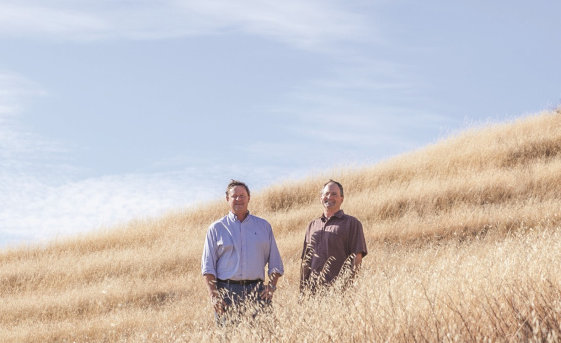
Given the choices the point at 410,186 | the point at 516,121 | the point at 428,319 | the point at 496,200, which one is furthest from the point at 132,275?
the point at 516,121

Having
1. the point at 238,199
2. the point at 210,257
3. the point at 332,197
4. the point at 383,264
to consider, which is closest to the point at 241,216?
the point at 238,199

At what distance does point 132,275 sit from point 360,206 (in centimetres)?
564

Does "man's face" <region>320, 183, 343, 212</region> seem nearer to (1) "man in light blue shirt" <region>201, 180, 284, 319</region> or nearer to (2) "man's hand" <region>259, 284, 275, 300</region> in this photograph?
(1) "man in light blue shirt" <region>201, 180, 284, 319</region>

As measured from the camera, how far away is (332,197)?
768 cm

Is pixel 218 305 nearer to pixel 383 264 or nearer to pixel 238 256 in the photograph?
pixel 238 256

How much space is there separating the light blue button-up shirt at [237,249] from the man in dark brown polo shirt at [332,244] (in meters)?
0.51

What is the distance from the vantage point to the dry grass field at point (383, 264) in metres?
5.66

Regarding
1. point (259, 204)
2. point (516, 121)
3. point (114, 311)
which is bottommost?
point (114, 311)

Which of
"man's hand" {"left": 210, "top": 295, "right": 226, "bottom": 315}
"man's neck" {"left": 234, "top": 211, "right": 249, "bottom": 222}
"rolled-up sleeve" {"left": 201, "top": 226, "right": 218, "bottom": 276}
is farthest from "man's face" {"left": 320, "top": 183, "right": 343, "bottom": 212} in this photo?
"man's hand" {"left": 210, "top": 295, "right": 226, "bottom": 315}

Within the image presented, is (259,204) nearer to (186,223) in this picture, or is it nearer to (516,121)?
(186,223)

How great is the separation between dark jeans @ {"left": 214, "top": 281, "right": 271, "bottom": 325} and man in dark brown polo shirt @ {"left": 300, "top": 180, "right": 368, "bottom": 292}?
25.5 inches

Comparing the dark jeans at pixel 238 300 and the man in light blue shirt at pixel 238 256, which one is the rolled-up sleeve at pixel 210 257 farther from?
the dark jeans at pixel 238 300

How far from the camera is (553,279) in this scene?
20.7 ft

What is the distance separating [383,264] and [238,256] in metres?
5.79
